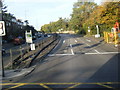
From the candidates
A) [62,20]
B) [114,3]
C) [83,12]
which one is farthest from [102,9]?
[62,20]

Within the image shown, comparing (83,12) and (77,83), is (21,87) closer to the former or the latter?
(77,83)

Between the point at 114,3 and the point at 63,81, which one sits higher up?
the point at 114,3

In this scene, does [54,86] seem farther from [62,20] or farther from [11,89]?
[62,20]

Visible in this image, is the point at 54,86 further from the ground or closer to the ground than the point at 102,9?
closer to the ground

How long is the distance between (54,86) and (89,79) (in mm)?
2061

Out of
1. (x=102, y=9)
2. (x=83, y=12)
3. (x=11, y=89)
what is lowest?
(x=11, y=89)

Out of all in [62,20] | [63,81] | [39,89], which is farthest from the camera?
[62,20]

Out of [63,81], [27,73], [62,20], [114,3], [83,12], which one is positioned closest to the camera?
[63,81]

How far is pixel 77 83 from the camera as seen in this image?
9.09 meters

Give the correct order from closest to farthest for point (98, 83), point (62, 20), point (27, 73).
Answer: point (98, 83) < point (27, 73) < point (62, 20)

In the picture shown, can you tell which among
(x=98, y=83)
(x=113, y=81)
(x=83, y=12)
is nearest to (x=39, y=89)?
(x=98, y=83)

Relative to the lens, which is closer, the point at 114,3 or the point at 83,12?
the point at 114,3

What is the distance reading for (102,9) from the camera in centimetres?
3744

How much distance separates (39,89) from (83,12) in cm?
7584
